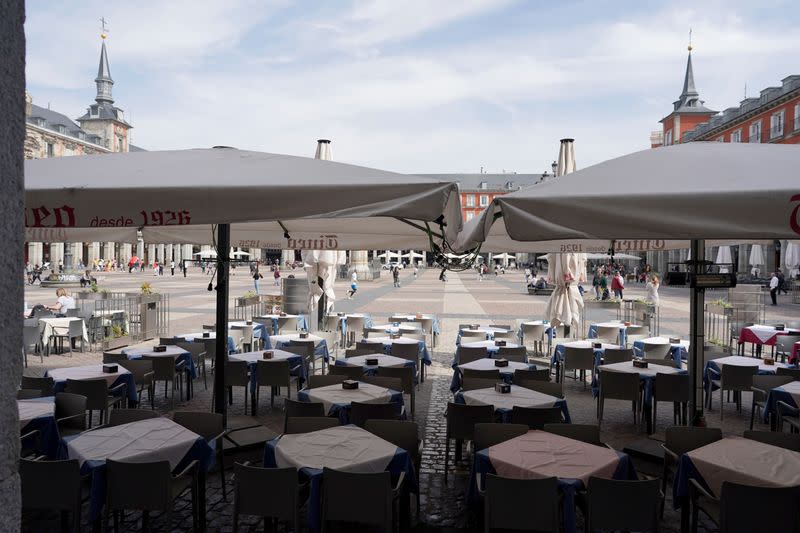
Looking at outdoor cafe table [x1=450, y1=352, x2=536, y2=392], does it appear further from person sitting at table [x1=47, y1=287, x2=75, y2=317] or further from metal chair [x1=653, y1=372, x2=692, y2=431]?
person sitting at table [x1=47, y1=287, x2=75, y2=317]

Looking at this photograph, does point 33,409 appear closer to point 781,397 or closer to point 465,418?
point 465,418

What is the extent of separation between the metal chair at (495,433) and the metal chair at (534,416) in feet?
2.25

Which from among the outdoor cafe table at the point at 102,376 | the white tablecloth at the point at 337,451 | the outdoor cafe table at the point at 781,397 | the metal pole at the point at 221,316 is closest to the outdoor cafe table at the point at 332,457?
the white tablecloth at the point at 337,451

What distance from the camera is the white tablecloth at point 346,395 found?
6017mm

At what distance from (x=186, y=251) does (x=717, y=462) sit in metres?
94.6

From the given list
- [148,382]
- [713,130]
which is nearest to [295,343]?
[148,382]

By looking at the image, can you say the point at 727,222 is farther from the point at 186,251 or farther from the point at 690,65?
the point at 186,251

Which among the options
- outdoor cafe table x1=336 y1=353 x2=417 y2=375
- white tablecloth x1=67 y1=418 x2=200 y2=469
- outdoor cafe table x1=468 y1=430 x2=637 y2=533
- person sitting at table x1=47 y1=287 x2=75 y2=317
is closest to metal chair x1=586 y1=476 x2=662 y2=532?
outdoor cafe table x1=468 y1=430 x2=637 y2=533

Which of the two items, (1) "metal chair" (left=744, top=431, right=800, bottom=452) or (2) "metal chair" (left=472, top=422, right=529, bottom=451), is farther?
(2) "metal chair" (left=472, top=422, right=529, bottom=451)

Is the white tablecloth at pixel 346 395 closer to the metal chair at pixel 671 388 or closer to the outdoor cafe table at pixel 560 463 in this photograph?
the outdoor cafe table at pixel 560 463

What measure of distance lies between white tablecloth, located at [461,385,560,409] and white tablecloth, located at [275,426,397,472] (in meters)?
1.75

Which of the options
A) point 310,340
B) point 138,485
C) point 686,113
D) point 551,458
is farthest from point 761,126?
point 138,485

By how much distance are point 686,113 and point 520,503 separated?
231 feet

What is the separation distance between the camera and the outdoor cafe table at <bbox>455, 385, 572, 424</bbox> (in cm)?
593
